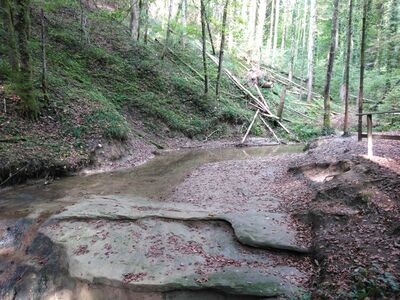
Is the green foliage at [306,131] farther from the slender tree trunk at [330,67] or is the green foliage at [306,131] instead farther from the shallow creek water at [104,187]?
the shallow creek water at [104,187]

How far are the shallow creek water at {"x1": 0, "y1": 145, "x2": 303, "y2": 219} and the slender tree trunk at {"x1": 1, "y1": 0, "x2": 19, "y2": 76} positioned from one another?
4680mm

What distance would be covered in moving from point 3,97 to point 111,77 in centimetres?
846

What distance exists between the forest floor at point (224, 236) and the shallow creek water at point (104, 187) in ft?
0.24

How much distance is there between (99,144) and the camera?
42.5 ft

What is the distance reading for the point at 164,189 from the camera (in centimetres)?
1029

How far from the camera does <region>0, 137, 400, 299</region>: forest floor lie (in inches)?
205

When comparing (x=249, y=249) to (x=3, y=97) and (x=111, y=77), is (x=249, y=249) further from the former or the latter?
(x=111, y=77)

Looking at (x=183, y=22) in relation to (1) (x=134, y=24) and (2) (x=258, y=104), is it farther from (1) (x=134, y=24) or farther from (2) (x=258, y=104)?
(2) (x=258, y=104)

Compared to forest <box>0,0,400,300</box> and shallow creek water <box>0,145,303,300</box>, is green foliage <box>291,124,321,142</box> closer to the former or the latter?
forest <box>0,0,400,300</box>

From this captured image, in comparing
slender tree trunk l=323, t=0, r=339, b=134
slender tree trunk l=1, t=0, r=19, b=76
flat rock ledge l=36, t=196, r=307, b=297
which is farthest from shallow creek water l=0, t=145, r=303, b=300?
slender tree trunk l=323, t=0, r=339, b=134

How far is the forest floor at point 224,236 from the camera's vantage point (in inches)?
205

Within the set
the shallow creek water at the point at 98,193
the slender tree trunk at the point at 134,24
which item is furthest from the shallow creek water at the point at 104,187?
the slender tree trunk at the point at 134,24

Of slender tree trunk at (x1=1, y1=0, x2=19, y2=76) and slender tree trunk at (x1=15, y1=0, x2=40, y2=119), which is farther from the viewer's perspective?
slender tree trunk at (x1=15, y1=0, x2=40, y2=119)

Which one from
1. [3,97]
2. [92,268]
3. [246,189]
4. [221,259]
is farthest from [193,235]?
[3,97]
